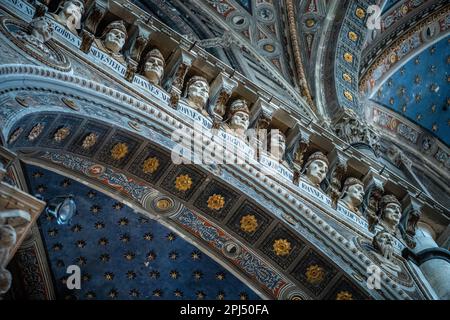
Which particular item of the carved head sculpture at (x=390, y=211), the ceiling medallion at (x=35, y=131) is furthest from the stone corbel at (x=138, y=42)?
the carved head sculpture at (x=390, y=211)

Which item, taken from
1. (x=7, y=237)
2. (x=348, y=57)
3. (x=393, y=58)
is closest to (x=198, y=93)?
(x=7, y=237)

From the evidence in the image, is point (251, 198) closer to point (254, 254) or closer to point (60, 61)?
point (254, 254)

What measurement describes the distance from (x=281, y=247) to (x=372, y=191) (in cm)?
207

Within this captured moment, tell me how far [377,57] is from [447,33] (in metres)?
2.08

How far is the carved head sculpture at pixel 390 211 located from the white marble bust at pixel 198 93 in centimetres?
255

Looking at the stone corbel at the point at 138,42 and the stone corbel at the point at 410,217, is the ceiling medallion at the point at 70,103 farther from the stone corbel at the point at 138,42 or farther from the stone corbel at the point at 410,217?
the stone corbel at the point at 410,217

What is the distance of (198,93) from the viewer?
29.6 feet

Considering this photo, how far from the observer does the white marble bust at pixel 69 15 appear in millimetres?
8109

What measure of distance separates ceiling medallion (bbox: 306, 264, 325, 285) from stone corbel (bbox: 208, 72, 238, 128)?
2039mm

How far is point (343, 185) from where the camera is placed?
9.81m

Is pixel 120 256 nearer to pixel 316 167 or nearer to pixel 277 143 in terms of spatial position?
pixel 277 143

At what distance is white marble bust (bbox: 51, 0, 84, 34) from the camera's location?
8.11 metres

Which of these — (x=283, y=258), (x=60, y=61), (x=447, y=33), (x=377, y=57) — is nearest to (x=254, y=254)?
(x=283, y=258)

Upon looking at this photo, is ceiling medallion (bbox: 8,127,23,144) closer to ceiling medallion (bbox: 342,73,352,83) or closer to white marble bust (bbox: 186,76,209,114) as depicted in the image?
white marble bust (bbox: 186,76,209,114)
